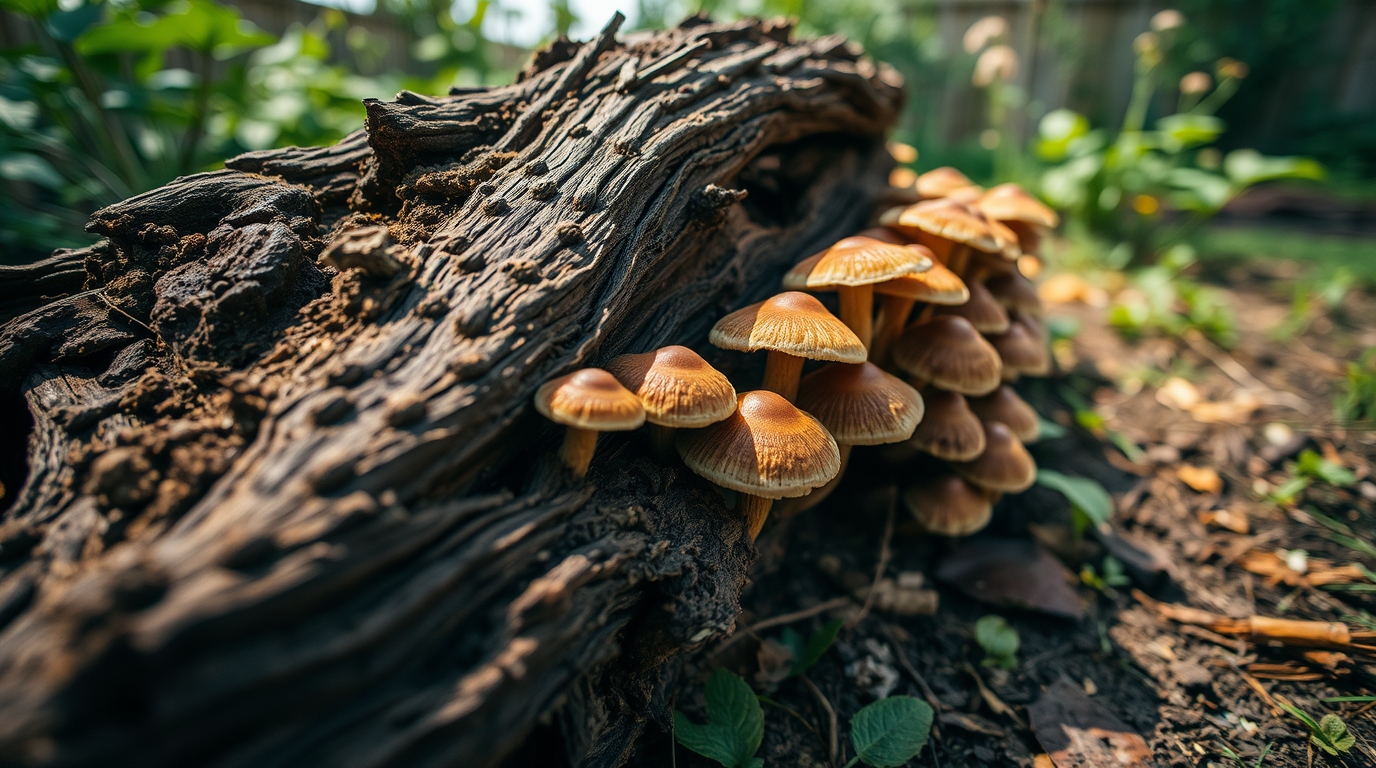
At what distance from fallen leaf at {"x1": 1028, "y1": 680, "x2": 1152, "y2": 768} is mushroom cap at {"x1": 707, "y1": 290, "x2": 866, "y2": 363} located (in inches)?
56.7

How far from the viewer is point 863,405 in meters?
2.18

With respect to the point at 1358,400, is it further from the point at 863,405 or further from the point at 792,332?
the point at 792,332

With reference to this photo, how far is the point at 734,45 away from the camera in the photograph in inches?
122

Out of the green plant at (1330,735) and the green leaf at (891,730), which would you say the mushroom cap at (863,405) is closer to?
the green leaf at (891,730)

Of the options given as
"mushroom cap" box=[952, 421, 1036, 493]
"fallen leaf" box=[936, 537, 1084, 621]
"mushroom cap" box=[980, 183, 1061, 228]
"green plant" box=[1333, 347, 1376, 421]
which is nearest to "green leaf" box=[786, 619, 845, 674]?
"fallen leaf" box=[936, 537, 1084, 621]

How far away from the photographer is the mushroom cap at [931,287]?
2.46 meters

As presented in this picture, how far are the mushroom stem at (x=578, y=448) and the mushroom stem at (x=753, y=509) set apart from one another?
0.60m

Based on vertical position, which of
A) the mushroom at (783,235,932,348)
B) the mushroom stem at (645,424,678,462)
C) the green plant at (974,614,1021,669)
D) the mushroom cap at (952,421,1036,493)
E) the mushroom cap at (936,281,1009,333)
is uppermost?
the mushroom at (783,235,932,348)

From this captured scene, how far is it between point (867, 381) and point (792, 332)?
0.42m

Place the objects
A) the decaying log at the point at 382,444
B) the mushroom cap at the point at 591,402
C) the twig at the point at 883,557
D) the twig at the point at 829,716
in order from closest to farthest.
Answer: the decaying log at the point at 382,444 → the mushroom cap at the point at 591,402 → the twig at the point at 829,716 → the twig at the point at 883,557

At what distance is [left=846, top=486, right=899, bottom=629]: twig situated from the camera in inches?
99.7

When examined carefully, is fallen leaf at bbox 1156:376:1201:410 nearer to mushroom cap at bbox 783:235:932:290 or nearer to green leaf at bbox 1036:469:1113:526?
green leaf at bbox 1036:469:1113:526

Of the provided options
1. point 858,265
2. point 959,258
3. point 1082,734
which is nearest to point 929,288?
point 858,265

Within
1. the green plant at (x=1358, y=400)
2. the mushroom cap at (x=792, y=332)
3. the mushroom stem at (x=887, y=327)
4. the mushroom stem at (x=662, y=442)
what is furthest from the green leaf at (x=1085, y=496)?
the green plant at (x=1358, y=400)
